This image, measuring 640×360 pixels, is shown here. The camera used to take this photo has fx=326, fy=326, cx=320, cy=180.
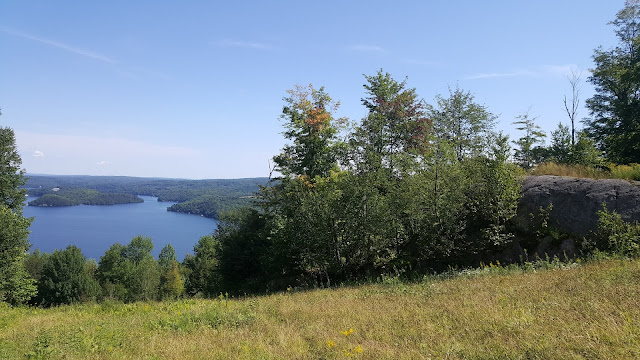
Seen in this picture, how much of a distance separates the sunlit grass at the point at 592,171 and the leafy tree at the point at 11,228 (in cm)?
3056

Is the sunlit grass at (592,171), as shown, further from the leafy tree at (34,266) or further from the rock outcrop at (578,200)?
the leafy tree at (34,266)

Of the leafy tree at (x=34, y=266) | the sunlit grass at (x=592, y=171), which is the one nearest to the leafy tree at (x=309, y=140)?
the sunlit grass at (x=592, y=171)

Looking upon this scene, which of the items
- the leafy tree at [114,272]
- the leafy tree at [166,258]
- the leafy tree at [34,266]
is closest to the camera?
the leafy tree at [34,266]

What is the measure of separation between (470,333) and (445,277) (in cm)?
665

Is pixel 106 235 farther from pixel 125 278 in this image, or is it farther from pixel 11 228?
pixel 11 228

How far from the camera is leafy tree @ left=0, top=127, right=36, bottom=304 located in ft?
66.5

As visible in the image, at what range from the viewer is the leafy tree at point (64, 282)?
4553 centimetres

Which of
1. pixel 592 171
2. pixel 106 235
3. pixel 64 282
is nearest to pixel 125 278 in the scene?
pixel 64 282

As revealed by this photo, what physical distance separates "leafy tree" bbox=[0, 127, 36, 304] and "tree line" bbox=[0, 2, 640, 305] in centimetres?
9

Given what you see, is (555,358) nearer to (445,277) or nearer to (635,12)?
(445,277)

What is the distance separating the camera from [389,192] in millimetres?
15586

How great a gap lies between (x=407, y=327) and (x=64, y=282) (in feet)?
184

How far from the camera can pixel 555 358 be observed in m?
4.14

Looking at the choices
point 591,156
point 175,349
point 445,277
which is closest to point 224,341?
point 175,349
